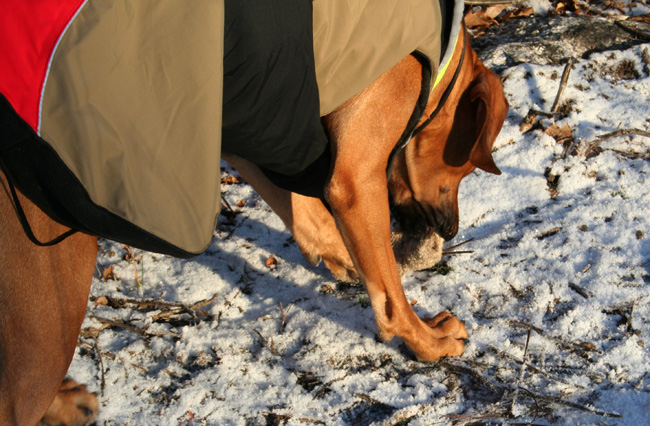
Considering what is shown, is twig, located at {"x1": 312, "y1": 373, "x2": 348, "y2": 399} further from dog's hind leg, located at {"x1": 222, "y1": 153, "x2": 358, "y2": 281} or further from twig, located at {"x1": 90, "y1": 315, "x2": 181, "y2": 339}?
twig, located at {"x1": 90, "y1": 315, "x2": 181, "y2": 339}

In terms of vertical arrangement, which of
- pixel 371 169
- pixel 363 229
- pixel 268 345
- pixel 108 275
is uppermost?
pixel 371 169

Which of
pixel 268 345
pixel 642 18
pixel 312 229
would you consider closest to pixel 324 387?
pixel 268 345

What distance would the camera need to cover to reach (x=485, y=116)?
233cm

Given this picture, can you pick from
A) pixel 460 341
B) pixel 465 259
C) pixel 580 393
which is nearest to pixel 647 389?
pixel 580 393

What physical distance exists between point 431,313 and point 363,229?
76 cm

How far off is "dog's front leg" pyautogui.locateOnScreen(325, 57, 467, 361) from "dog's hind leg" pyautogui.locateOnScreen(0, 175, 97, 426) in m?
0.90

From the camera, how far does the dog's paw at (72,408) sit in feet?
7.42

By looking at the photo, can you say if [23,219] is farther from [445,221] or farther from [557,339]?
[557,339]

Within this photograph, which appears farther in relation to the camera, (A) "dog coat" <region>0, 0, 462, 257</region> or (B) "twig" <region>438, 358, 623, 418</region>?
(B) "twig" <region>438, 358, 623, 418</region>

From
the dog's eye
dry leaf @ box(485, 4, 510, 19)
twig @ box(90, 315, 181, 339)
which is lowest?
dry leaf @ box(485, 4, 510, 19)

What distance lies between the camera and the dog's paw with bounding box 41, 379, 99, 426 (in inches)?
89.0

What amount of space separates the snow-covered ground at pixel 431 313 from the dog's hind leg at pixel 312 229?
0.11m

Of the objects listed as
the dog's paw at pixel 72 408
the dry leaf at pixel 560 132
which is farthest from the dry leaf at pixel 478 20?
the dog's paw at pixel 72 408

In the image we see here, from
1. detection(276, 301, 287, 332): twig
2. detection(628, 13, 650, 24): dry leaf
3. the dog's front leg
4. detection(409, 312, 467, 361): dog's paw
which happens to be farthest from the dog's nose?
detection(628, 13, 650, 24): dry leaf
